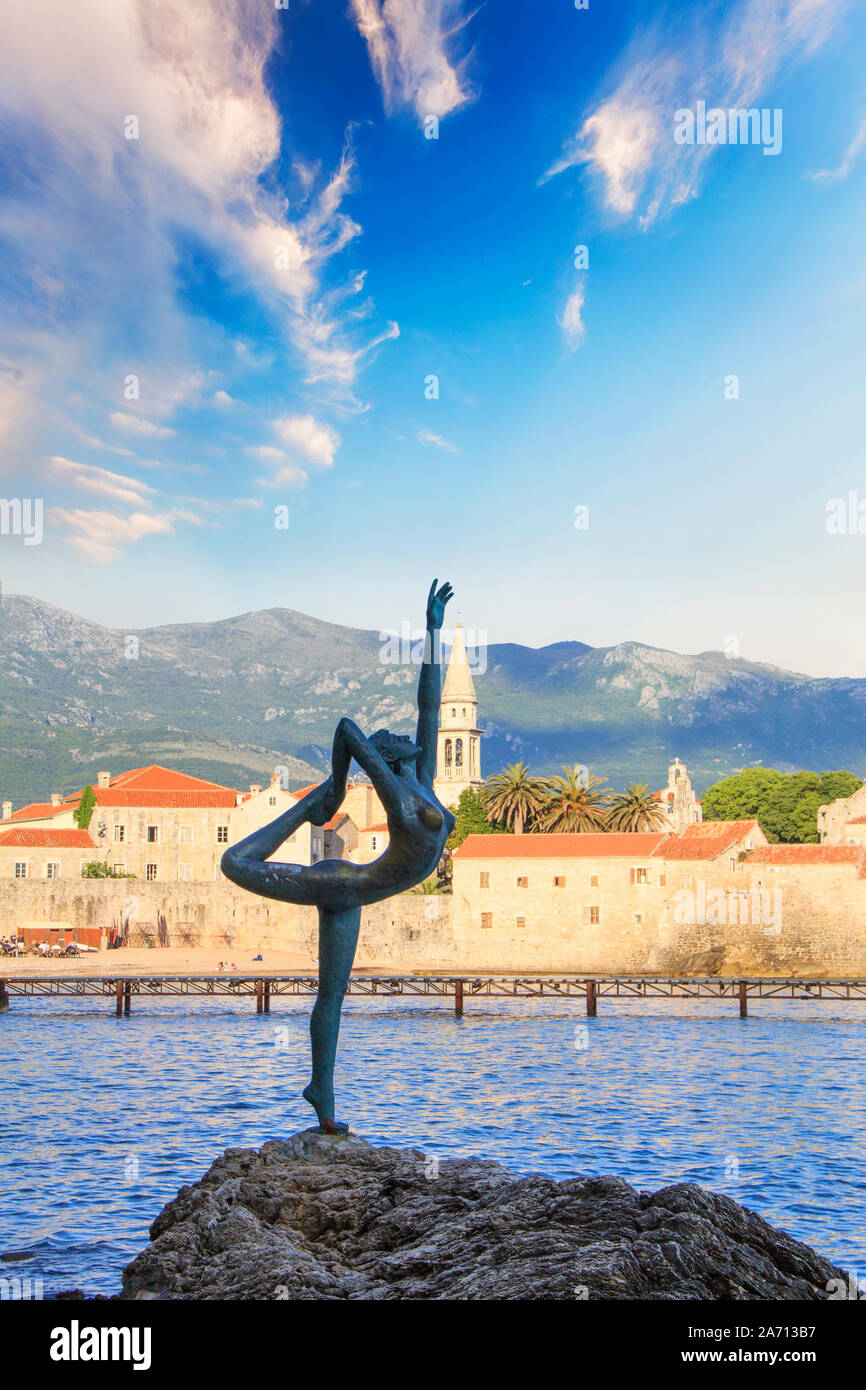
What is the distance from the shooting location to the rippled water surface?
20719 mm

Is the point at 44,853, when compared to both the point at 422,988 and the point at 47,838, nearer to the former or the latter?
the point at 47,838

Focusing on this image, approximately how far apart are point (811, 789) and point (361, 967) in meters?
52.4

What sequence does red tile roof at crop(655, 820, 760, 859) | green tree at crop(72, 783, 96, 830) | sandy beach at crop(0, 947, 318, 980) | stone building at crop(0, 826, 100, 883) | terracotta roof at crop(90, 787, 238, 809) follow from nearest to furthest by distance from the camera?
red tile roof at crop(655, 820, 760, 859), sandy beach at crop(0, 947, 318, 980), stone building at crop(0, 826, 100, 883), terracotta roof at crop(90, 787, 238, 809), green tree at crop(72, 783, 96, 830)

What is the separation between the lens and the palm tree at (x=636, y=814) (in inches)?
2766

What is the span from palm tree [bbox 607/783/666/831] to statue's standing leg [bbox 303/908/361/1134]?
58712 mm

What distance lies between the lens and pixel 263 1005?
2005 inches

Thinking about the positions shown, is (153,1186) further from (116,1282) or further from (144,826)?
(144,826)

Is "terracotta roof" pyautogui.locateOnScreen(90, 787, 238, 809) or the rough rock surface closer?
the rough rock surface

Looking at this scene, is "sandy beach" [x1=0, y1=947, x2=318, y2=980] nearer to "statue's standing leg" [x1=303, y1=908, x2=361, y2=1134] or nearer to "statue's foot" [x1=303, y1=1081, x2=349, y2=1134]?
"statue's foot" [x1=303, y1=1081, x2=349, y2=1134]

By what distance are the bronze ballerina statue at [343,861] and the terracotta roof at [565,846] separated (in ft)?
156

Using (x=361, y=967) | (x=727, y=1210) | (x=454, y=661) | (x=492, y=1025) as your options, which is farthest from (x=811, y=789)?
(x=727, y=1210)

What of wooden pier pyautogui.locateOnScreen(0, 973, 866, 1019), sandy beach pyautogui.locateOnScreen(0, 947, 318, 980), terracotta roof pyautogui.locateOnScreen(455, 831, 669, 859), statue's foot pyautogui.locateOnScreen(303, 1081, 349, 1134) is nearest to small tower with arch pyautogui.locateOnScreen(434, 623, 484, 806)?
A: sandy beach pyautogui.locateOnScreen(0, 947, 318, 980)

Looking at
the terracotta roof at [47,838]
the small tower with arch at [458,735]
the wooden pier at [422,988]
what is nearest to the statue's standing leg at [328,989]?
the wooden pier at [422,988]
